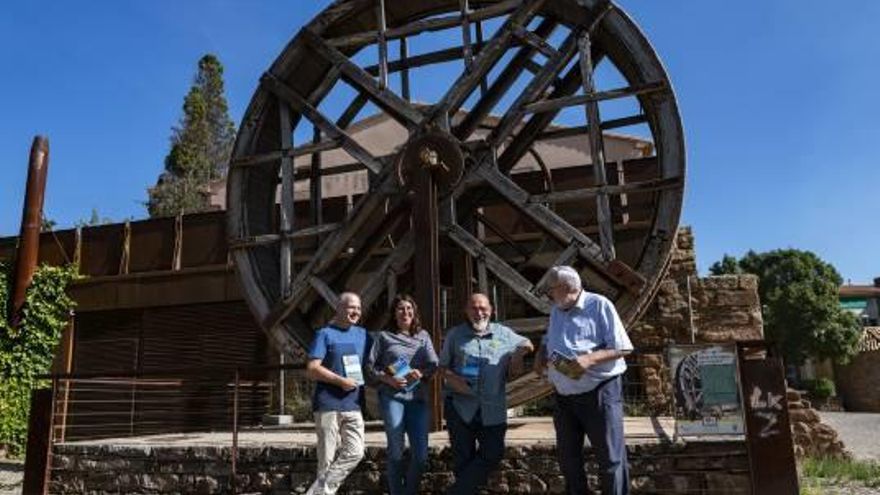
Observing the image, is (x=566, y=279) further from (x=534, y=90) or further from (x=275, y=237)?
(x=275, y=237)

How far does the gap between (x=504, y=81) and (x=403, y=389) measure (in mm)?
4503

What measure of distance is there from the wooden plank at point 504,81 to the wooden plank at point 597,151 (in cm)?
72

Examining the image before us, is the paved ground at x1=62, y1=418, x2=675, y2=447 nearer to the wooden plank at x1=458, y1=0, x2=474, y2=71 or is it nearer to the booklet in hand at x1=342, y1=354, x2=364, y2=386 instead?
the booklet in hand at x1=342, y1=354, x2=364, y2=386

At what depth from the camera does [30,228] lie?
1122 cm

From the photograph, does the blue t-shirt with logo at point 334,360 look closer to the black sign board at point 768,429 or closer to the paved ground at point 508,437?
the paved ground at point 508,437

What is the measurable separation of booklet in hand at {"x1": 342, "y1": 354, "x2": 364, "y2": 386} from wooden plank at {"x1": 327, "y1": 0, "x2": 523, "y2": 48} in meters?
4.19

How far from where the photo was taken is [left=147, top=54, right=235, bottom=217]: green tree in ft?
85.5

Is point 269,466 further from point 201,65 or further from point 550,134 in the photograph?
point 201,65

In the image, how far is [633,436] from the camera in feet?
15.7

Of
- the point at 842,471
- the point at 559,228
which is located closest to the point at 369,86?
the point at 559,228

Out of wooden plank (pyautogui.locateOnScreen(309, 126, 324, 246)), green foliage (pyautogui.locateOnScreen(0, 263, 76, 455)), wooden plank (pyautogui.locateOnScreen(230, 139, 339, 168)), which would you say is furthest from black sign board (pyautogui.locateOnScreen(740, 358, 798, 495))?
green foliage (pyautogui.locateOnScreen(0, 263, 76, 455))

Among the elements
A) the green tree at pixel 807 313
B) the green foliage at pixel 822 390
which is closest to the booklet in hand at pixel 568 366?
the green tree at pixel 807 313

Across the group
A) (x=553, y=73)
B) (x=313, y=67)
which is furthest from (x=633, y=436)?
(x=313, y=67)

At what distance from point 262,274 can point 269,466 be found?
2837mm
